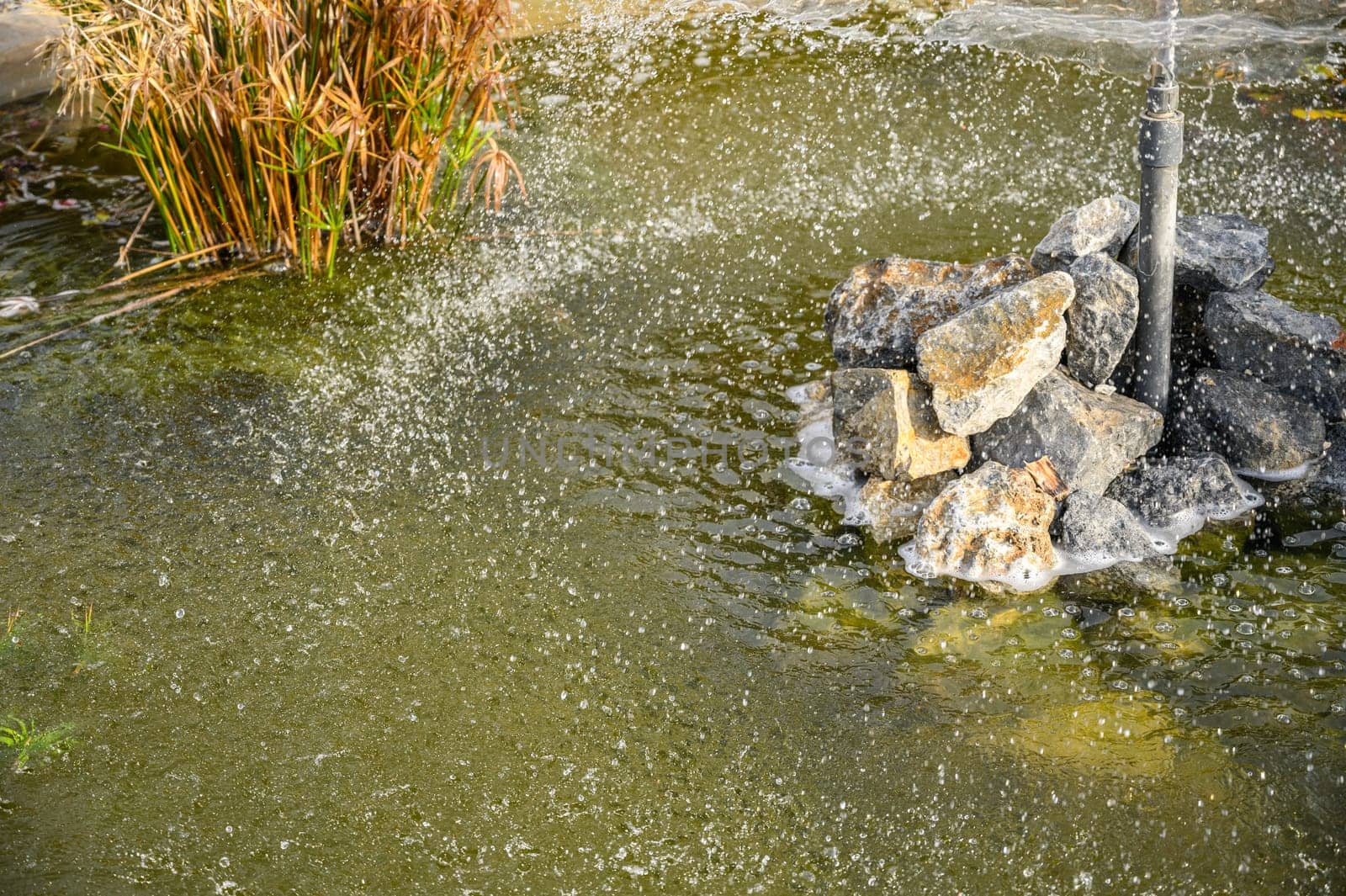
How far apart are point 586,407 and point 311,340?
1.05 meters

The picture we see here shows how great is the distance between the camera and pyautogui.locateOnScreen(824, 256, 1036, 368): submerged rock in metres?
3.25

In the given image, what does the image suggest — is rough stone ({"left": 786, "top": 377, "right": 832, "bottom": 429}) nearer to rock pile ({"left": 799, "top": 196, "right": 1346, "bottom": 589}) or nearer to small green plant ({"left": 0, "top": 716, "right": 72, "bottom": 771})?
rock pile ({"left": 799, "top": 196, "right": 1346, "bottom": 589})

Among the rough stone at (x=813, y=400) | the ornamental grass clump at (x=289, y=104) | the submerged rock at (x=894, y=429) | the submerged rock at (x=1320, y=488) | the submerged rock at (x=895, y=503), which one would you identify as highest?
the ornamental grass clump at (x=289, y=104)

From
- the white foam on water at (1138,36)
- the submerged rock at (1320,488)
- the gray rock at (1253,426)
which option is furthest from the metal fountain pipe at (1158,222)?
the white foam on water at (1138,36)

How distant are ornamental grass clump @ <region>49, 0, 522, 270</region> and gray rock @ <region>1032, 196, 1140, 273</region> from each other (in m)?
1.75

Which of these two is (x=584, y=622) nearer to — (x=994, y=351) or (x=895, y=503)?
(x=895, y=503)

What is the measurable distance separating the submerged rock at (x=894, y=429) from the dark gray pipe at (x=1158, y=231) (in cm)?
53

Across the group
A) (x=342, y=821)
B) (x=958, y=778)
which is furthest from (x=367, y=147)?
(x=958, y=778)

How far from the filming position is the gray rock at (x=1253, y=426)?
3.11 meters

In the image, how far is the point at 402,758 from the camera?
2.44 metres

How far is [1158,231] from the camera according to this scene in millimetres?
2998

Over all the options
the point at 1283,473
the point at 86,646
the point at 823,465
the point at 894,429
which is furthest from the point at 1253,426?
the point at 86,646

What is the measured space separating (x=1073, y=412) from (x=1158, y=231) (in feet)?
1.61

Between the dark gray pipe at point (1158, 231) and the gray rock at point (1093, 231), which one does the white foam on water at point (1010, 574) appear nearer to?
the dark gray pipe at point (1158, 231)
